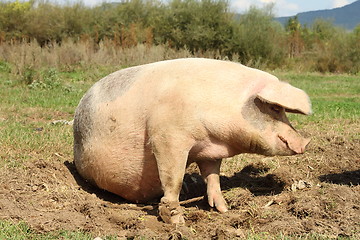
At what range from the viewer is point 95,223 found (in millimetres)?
3721

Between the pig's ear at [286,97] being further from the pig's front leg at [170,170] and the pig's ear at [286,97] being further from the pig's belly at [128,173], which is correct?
the pig's belly at [128,173]

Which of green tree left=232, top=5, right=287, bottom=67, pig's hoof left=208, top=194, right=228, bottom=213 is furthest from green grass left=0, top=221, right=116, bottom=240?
green tree left=232, top=5, right=287, bottom=67

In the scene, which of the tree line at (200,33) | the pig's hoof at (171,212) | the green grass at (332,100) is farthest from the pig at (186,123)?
the tree line at (200,33)

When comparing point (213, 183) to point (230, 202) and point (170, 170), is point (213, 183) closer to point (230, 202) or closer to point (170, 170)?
point (230, 202)

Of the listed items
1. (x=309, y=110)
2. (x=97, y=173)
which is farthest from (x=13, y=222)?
(x=309, y=110)

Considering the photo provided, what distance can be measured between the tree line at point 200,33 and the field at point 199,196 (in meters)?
16.9

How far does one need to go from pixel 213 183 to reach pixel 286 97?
3.60 ft

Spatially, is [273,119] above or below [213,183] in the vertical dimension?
above

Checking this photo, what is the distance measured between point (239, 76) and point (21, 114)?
6047 mm

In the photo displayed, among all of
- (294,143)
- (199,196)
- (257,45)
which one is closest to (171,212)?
(199,196)

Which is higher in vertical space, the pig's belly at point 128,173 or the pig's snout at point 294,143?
the pig's snout at point 294,143

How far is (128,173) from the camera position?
437 cm

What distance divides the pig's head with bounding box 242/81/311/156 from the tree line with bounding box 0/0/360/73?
19062 millimetres

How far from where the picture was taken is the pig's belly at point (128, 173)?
4250mm
